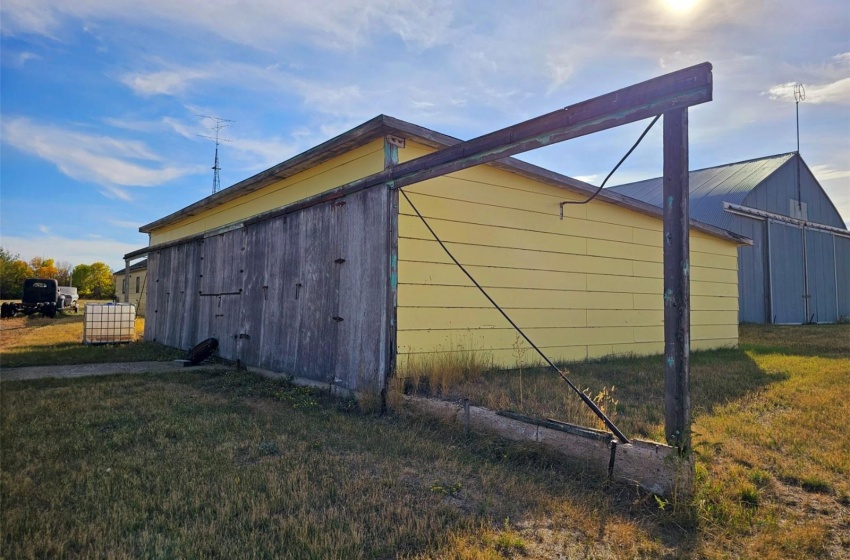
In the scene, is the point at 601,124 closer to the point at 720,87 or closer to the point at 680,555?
the point at 720,87

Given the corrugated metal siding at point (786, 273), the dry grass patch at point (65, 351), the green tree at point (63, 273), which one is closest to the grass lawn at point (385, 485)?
the dry grass patch at point (65, 351)

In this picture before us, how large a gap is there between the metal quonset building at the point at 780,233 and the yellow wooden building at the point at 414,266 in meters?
7.22

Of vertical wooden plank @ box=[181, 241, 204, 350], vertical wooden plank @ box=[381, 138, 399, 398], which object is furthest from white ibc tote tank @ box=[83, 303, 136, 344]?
vertical wooden plank @ box=[381, 138, 399, 398]

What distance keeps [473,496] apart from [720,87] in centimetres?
278

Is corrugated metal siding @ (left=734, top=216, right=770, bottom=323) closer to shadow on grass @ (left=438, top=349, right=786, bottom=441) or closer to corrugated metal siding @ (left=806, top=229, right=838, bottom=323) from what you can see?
corrugated metal siding @ (left=806, top=229, right=838, bottom=323)

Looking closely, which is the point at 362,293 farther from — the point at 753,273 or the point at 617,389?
the point at 753,273

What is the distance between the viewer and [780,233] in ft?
56.0

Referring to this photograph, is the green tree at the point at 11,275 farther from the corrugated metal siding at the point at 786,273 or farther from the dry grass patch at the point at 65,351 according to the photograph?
the corrugated metal siding at the point at 786,273

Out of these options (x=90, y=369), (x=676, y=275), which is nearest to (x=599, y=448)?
(x=676, y=275)

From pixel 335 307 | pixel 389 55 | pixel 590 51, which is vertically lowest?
pixel 335 307

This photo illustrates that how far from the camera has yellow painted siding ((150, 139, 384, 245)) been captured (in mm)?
5941

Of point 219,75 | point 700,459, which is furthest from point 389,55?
point 700,459

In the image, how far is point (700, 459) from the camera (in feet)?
10.7

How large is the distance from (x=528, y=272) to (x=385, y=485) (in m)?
4.82
